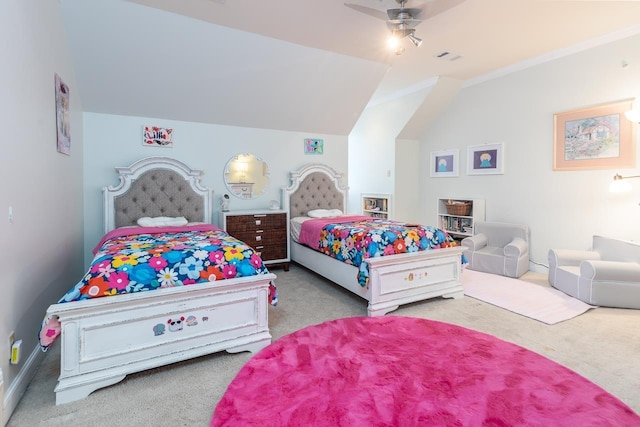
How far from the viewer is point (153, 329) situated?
212cm

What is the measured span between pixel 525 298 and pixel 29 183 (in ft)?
14.6

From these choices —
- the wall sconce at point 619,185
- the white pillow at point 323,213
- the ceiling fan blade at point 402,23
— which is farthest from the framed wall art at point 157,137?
the wall sconce at point 619,185

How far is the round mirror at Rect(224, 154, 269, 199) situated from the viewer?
4.81 metres

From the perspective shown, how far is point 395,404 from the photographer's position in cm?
178

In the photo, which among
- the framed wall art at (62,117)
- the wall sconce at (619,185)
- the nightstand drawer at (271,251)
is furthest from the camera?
the nightstand drawer at (271,251)

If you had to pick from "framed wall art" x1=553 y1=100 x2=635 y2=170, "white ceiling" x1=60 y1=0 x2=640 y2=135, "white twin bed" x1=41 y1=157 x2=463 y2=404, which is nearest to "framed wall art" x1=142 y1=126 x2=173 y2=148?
"white ceiling" x1=60 y1=0 x2=640 y2=135

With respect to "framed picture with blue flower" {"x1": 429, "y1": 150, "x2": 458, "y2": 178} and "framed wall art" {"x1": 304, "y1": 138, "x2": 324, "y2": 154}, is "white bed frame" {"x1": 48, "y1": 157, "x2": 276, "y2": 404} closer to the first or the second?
"framed wall art" {"x1": 304, "y1": 138, "x2": 324, "y2": 154}

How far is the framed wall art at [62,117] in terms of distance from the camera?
2.79 metres

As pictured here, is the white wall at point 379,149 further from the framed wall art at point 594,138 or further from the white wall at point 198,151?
the framed wall art at point 594,138

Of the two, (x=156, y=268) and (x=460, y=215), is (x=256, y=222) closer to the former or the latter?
(x=156, y=268)

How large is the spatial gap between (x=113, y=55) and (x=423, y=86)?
4.45 m

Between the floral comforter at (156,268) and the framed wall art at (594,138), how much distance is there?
4164mm

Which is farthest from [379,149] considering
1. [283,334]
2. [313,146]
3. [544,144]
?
[283,334]

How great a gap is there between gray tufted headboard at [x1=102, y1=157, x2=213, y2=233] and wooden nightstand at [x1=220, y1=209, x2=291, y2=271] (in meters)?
0.39
